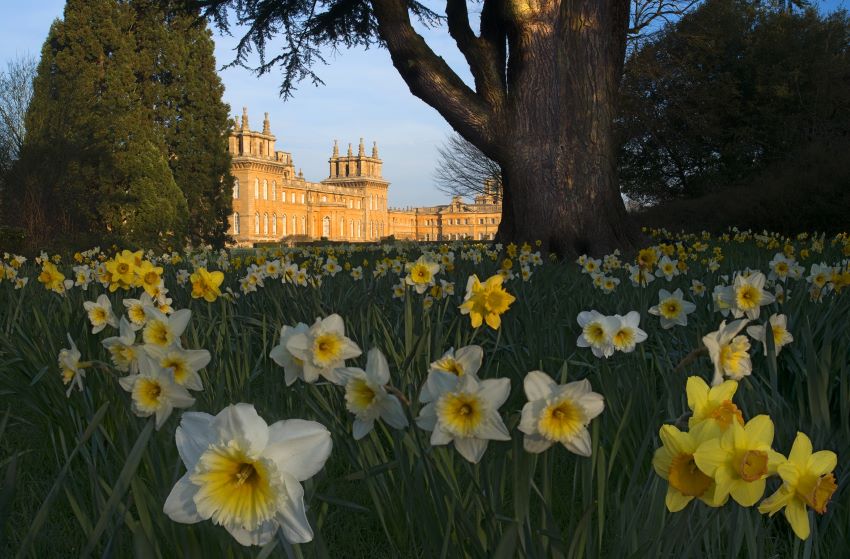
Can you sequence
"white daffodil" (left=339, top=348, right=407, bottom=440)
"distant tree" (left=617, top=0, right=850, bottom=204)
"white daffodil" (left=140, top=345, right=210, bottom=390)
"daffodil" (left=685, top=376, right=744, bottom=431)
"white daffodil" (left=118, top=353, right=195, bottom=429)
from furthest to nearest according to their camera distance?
"distant tree" (left=617, top=0, right=850, bottom=204)
"white daffodil" (left=140, top=345, right=210, bottom=390)
"white daffodil" (left=118, top=353, right=195, bottom=429)
"white daffodil" (left=339, top=348, right=407, bottom=440)
"daffodil" (left=685, top=376, right=744, bottom=431)

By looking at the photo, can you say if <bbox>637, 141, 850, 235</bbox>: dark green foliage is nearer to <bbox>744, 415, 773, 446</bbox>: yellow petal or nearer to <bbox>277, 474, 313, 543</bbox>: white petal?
<bbox>744, 415, 773, 446</bbox>: yellow petal

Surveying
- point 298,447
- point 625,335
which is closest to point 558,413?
point 298,447

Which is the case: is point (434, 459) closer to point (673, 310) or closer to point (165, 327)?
point (165, 327)

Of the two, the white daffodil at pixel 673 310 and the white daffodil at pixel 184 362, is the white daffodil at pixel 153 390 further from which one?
the white daffodil at pixel 673 310

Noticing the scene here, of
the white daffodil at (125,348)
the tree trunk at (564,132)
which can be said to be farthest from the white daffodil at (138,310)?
the tree trunk at (564,132)

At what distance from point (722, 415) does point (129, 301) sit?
176cm

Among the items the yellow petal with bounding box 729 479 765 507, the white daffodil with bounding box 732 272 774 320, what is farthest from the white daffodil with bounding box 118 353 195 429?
the white daffodil with bounding box 732 272 774 320

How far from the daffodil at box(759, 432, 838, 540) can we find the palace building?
37571 mm

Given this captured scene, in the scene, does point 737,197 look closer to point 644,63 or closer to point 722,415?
point 644,63

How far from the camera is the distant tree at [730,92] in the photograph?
2041 centimetres

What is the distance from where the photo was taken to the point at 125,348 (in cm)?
161

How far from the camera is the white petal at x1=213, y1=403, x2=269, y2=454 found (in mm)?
771

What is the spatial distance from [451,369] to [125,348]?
0.88 metres

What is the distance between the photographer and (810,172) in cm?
1302
